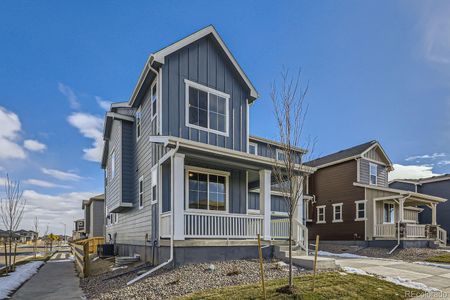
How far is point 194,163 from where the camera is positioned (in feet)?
36.2

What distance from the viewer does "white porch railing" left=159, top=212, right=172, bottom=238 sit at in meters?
9.31

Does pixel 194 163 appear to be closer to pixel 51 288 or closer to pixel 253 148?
pixel 51 288

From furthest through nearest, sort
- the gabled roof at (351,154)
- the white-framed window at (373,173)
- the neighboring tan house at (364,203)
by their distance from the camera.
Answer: the white-framed window at (373,173) < the gabled roof at (351,154) < the neighboring tan house at (364,203)

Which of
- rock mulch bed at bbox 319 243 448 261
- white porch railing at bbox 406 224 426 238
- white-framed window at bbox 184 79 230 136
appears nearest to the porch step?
white-framed window at bbox 184 79 230 136

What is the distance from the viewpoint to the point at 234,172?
12.2 meters

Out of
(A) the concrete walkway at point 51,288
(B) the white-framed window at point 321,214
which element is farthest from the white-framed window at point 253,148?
(A) the concrete walkway at point 51,288

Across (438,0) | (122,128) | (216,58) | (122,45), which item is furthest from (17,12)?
(438,0)

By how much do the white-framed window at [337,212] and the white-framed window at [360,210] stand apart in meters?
1.41

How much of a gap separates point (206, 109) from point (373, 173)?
1644 centimetres

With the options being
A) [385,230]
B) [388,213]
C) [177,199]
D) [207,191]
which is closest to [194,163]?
[207,191]

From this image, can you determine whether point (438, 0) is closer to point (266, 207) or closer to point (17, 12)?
point (266, 207)

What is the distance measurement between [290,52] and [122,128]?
833 cm

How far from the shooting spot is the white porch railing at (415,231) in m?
18.4

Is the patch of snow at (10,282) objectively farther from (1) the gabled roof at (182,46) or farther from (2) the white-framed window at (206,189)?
(1) the gabled roof at (182,46)
